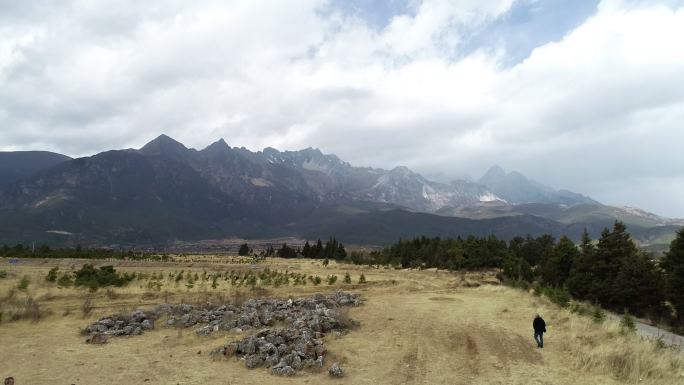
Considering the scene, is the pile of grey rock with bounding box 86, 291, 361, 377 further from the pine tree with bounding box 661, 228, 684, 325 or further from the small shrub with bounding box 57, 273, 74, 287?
the pine tree with bounding box 661, 228, 684, 325

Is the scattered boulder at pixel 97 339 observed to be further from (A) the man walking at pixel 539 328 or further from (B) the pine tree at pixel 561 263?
(B) the pine tree at pixel 561 263

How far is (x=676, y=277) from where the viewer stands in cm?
4338

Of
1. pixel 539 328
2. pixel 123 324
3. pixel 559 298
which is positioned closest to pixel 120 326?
pixel 123 324

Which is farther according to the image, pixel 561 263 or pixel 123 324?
pixel 561 263

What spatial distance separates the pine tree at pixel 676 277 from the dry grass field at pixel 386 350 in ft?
59.9

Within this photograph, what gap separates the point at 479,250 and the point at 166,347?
215ft

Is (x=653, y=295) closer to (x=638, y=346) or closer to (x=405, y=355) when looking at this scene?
(x=638, y=346)

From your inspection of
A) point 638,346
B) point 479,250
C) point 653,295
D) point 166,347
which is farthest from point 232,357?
point 479,250

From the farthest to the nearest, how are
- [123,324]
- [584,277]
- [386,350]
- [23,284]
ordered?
[584,277]
[23,284]
[123,324]
[386,350]

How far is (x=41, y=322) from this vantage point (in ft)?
90.1

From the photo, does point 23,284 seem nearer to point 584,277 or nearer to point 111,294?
point 111,294

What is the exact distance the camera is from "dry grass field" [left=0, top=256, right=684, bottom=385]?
18141 mm

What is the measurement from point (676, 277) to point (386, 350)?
36583 mm

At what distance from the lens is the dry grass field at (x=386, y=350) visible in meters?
18.1
